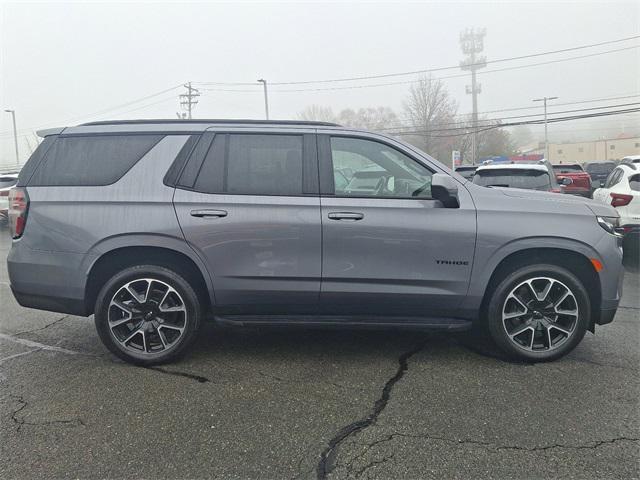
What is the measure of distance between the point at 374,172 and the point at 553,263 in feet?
5.22

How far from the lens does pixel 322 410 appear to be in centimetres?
296

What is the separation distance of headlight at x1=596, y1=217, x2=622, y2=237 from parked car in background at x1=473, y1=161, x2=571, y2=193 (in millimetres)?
4024

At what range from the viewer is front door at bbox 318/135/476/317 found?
3.51 metres

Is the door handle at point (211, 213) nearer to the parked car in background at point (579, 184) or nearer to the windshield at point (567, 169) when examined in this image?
the parked car in background at point (579, 184)

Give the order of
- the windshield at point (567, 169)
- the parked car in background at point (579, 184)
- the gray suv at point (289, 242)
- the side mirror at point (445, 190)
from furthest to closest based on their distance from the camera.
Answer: the windshield at point (567, 169) < the parked car in background at point (579, 184) < the gray suv at point (289, 242) < the side mirror at point (445, 190)

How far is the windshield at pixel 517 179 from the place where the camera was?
25.4ft

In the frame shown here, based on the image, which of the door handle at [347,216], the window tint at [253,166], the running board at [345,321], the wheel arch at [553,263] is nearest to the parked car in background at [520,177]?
the wheel arch at [553,263]

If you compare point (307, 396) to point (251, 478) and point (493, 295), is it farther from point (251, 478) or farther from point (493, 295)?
point (493, 295)

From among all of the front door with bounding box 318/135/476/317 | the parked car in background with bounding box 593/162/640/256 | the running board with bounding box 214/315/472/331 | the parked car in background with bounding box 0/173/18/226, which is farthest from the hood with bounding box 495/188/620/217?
the parked car in background with bounding box 0/173/18/226

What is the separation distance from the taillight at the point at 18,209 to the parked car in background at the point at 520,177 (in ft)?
21.1

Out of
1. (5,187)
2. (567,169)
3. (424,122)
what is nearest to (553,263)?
(5,187)

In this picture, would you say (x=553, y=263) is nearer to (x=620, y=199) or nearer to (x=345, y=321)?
(x=345, y=321)

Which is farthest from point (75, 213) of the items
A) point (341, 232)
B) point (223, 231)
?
point (341, 232)

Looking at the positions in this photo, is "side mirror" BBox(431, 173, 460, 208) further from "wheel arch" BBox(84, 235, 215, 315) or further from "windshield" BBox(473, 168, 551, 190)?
"windshield" BBox(473, 168, 551, 190)
